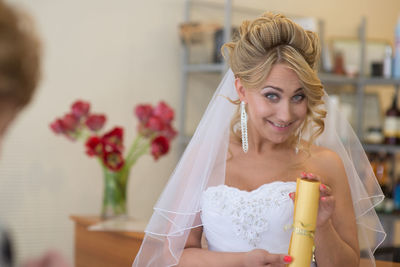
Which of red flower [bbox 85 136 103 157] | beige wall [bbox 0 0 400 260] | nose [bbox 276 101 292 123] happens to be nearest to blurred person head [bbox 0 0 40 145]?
nose [bbox 276 101 292 123]

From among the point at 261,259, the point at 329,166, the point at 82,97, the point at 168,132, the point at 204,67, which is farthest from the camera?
the point at 204,67

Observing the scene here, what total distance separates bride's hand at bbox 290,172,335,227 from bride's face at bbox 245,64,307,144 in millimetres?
316

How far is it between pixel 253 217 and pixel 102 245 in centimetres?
107

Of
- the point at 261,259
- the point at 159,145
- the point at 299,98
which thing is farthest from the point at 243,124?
the point at 159,145

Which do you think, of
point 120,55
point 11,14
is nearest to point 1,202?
point 120,55

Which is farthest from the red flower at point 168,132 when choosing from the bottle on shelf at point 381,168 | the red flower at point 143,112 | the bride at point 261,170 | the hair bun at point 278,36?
the bottle on shelf at point 381,168

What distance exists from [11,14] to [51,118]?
2.53 metres

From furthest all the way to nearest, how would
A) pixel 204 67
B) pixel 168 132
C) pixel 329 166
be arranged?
pixel 204 67 < pixel 168 132 < pixel 329 166

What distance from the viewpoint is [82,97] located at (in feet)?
9.97

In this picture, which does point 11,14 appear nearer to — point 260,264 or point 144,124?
point 260,264

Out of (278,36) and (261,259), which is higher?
(278,36)

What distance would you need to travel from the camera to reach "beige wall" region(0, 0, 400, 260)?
9.43 ft

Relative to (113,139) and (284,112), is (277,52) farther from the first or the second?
(113,139)

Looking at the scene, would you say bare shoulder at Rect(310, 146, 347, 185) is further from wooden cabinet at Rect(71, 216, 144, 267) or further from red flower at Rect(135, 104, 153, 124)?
red flower at Rect(135, 104, 153, 124)
